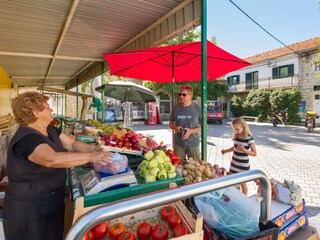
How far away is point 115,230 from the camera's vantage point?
140 centimetres

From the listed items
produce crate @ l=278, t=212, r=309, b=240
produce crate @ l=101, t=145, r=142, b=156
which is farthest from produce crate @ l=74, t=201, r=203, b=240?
produce crate @ l=101, t=145, r=142, b=156

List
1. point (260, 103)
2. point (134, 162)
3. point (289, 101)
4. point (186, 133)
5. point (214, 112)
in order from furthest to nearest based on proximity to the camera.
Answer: point (260, 103) → point (214, 112) → point (289, 101) → point (186, 133) → point (134, 162)

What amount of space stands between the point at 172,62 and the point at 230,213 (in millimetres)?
3568

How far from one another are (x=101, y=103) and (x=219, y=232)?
7.57m

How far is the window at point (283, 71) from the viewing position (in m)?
24.0

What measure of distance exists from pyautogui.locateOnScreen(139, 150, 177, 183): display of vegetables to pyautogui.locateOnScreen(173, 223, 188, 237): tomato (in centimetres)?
54

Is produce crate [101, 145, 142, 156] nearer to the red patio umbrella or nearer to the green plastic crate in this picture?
the green plastic crate

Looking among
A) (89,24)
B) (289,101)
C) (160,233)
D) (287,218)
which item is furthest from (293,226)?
(289,101)

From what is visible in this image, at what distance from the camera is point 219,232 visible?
141 cm

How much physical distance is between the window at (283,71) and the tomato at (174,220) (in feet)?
87.8

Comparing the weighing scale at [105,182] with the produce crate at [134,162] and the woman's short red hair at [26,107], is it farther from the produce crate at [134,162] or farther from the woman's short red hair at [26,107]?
the woman's short red hair at [26,107]

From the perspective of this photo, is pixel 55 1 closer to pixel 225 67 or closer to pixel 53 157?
pixel 53 157

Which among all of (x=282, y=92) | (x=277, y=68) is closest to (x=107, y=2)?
(x=282, y=92)

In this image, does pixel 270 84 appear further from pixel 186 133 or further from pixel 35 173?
pixel 35 173
